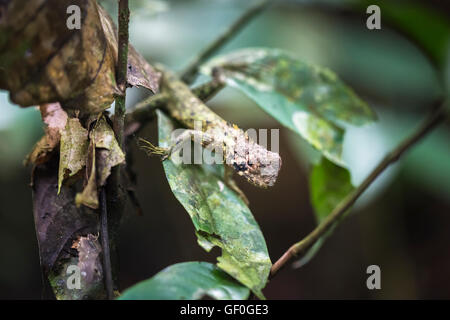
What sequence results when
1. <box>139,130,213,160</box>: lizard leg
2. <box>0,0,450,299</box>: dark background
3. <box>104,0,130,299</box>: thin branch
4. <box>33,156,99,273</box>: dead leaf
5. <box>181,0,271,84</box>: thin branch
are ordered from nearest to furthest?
<box>104,0,130,299</box>: thin branch, <box>33,156,99,273</box>: dead leaf, <box>139,130,213,160</box>: lizard leg, <box>181,0,271,84</box>: thin branch, <box>0,0,450,299</box>: dark background

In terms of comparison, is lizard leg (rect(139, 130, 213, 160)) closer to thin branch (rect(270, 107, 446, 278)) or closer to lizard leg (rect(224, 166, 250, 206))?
lizard leg (rect(224, 166, 250, 206))

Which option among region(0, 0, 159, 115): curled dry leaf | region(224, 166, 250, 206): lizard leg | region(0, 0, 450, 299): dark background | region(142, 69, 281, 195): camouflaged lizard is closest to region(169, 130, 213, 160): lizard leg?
region(142, 69, 281, 195): camouflaged lizard

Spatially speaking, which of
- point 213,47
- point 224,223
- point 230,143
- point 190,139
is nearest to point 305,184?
point 213,47

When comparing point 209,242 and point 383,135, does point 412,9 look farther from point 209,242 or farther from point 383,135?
point 209,242

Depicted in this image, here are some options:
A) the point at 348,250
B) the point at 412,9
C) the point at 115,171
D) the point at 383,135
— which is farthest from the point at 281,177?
the point at 115,171

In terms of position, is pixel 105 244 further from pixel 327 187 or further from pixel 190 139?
pixel 327 187

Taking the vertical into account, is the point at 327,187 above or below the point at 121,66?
below
